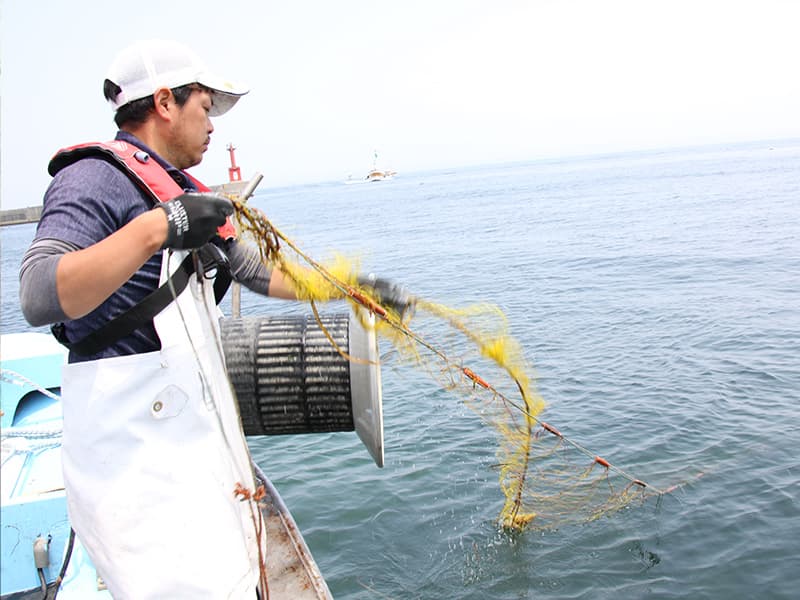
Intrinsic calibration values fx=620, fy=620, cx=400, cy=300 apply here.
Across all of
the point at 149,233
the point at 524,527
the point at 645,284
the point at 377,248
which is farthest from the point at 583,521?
the point at 377,248

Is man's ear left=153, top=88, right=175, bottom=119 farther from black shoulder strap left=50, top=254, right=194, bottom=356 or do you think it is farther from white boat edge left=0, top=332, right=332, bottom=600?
white boat edge left=0, top=332, right=332, bottom=600

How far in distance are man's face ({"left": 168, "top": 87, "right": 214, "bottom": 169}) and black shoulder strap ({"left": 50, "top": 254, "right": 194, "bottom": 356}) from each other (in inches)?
21.4

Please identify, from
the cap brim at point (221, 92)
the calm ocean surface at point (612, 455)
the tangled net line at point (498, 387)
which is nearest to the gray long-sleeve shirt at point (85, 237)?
the cap brim at point (221, 92)

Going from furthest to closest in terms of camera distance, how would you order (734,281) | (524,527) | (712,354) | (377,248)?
(377,248) < (734,281) < (712,354) < (524,527)

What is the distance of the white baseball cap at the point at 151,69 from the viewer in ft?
7.39

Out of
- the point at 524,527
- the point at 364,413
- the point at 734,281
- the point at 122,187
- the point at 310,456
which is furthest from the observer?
the point at 734,281

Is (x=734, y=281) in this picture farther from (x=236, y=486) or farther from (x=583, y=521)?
(x=236, y=486)

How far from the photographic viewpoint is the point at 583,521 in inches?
255

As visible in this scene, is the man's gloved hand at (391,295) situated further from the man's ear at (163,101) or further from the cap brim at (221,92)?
the man's ear at (163,101)

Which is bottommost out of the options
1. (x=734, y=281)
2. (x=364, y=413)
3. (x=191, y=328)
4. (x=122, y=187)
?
(x=734, y=281)

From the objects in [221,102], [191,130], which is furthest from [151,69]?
[221,102]

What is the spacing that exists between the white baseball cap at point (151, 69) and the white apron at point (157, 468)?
2.09 feet

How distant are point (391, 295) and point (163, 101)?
5.09 ft

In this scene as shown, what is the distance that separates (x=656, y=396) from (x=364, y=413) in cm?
672
